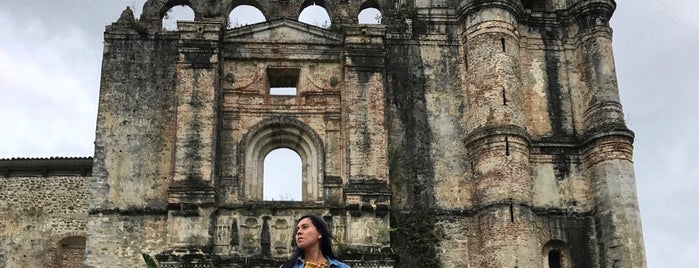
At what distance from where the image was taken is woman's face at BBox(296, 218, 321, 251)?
5.33m

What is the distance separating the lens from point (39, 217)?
23766 mm

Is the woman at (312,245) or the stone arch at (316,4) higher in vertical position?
the stone arch at (316,4)

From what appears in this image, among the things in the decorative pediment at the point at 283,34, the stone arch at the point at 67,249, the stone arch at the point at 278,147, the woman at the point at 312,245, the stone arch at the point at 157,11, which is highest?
the stone arch at the point at 157,11

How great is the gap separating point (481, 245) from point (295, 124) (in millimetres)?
4693

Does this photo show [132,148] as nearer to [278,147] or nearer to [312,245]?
[278,147]

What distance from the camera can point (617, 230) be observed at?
20.0 metres

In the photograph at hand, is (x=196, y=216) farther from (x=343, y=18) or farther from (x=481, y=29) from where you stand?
(x=481, y=29)

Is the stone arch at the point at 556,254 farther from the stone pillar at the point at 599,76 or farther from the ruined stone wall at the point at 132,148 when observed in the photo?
the ruined stone wall at the point at 132,148

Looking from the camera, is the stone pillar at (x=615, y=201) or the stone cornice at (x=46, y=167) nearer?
the stone pillar at (x=615, y=201)

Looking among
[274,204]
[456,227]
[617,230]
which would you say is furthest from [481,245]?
[274,204]

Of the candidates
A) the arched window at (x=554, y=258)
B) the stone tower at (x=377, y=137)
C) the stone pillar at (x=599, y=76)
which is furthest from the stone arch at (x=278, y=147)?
the stone pillar at (x=599, y=76)

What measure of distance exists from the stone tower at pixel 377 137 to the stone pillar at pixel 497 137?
36 millimetres

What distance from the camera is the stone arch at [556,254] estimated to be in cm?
2045

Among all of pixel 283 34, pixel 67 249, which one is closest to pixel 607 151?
pixel 283 34
